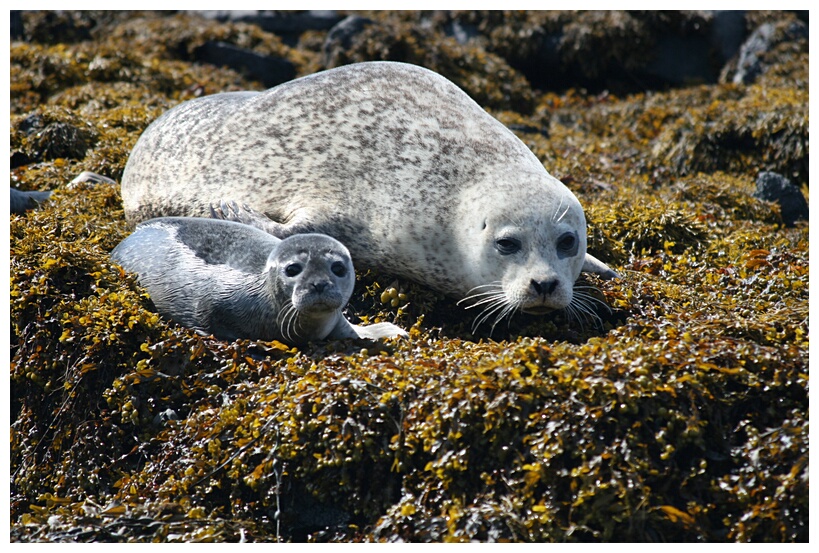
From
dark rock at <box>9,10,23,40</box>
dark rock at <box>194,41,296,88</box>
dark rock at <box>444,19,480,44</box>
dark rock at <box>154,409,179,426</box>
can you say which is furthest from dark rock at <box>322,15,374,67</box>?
dark rock at <box>154,409,179,426</box>

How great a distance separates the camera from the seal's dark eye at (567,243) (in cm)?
549

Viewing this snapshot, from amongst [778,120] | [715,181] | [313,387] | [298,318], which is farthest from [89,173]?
[778,120]

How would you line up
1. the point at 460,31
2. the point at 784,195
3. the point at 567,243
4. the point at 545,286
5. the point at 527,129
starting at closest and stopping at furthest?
1. the point at 545,286
2. the point at 567,243
3. the point at 784,195
4. the point at 527,129
5. the point at 460,31

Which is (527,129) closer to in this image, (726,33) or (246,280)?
(726,33)

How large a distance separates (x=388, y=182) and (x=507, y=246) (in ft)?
3.28

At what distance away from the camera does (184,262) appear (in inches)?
217

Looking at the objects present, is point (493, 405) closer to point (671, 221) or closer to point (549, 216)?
point (549, 216)

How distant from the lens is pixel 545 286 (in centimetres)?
526

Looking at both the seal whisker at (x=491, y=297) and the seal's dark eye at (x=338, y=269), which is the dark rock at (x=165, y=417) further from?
the seal whisker at (x=491, y=297)

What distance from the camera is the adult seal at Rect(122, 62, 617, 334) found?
5.52 meters

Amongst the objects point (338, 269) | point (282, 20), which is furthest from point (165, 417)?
point (282, 20)

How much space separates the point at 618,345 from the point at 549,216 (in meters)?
1.06

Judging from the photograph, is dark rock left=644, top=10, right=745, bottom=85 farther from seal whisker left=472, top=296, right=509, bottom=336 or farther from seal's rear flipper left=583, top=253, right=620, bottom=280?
seal whisker left=472, top=296, right=509, bottom=336

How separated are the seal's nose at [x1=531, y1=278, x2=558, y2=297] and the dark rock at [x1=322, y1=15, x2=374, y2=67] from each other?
6892 millimetres
